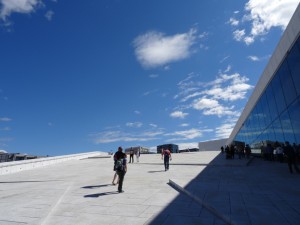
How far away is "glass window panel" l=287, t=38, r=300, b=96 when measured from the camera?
14.1 meters

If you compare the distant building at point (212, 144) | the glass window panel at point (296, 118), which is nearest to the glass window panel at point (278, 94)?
the glass window panel at point (296, 118)

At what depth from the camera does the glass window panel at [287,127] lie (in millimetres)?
16166

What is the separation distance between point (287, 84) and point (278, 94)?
7.46ft

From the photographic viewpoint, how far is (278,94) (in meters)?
18.3

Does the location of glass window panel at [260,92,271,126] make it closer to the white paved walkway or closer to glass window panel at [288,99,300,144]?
glass window panel at [288,99,300,144]

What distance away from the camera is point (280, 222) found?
525cm

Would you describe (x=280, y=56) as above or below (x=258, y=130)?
above

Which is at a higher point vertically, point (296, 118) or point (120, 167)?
point (296, 118)

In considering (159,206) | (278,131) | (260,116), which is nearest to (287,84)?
(278,131)

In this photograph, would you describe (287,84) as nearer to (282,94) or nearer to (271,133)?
(282,94)

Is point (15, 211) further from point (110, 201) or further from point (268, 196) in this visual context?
point (268, 196)

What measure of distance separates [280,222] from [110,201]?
4571 mm

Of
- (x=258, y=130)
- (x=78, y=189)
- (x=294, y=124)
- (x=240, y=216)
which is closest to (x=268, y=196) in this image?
(x=240, y=216)

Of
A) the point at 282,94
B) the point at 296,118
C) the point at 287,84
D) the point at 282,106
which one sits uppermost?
the point at 287,84
